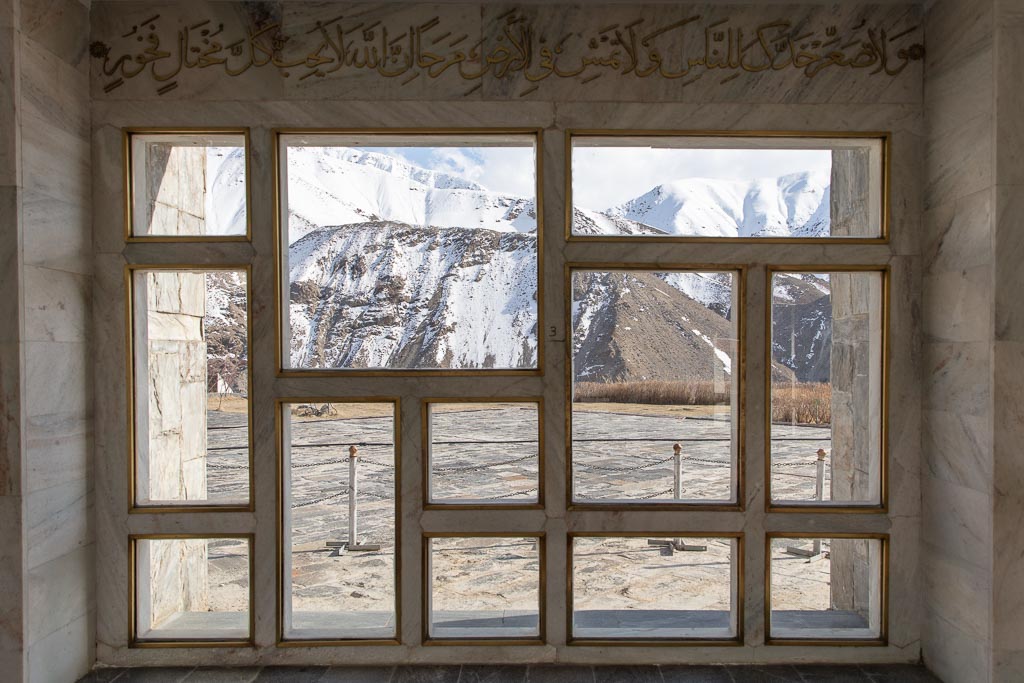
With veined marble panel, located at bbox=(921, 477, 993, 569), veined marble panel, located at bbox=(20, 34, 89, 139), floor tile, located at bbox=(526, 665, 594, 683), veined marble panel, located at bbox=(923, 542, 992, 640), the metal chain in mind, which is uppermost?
veined marble panel, located at bbox=(20, 34, 89, 139)

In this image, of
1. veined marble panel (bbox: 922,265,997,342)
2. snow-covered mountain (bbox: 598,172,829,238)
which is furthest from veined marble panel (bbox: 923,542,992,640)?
snow-covered mountain (bbox: 598,172,829,238)

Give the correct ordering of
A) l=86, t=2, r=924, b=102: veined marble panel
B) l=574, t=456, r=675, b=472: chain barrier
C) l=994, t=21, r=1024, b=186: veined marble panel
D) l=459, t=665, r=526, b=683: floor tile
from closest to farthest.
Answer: l=994, t=21, r=1024, b=186: veined marble panel
l=459, t=665, r=526, b=683: floor tile
l=86, t=2, r=924, b=102: veined marble panel
l=574, t=456, r=675, b=472: chain barrier

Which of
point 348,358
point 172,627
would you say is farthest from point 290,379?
point 172,627

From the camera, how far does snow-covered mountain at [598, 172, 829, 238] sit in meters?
3.49

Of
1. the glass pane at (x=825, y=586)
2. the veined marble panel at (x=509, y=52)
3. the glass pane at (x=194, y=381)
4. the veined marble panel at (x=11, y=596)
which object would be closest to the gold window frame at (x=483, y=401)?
the glass pane at (x=194, y=381)

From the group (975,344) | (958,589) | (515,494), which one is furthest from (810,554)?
(515,494)

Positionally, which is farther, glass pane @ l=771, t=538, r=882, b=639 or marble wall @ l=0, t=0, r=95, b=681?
glass pane @ l=771, t=538, r=882, b=639

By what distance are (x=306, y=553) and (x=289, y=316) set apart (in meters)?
1.33

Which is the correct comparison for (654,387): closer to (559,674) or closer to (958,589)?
(559,674)

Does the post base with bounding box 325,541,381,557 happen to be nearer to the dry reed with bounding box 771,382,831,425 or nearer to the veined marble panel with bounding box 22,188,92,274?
the veined marble panel with bounding box 22,188,92,274

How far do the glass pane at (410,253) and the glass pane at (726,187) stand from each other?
39cm

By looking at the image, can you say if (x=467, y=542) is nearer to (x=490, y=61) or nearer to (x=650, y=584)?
(x=650, y=584)

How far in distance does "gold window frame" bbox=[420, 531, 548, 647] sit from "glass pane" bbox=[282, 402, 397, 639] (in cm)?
18

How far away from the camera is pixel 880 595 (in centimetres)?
353
